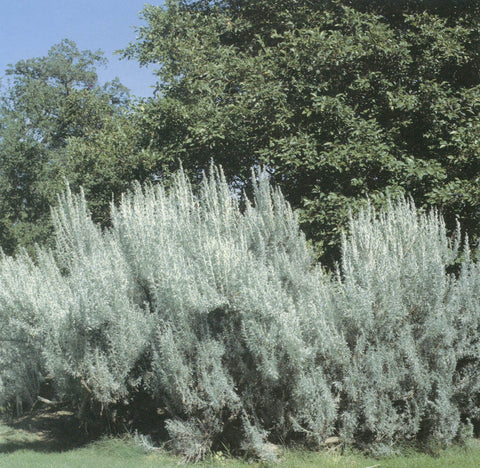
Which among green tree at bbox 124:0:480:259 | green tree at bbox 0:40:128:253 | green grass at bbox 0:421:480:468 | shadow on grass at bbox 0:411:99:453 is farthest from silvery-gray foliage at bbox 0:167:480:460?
green tree at bbox 0:40:128:253

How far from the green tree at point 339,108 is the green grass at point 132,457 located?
3.68 meters

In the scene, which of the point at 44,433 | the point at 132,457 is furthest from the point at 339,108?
the point at 44,433

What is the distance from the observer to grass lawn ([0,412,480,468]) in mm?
5688

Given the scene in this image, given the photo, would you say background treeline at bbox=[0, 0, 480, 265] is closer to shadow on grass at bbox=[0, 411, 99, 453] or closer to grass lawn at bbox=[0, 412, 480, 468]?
grass lawn at bbox=[0, 412, 480, 468]

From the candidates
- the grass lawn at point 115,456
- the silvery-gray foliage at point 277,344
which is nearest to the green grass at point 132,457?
the grass lawn at point 115,456

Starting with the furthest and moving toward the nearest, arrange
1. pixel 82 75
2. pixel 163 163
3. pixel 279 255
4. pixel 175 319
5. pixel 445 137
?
pixel 82 75 < pixel 163 163 < pixel 445 137 < pixel 279 255 < pixel 175 319

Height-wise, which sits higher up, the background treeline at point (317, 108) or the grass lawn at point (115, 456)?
the background treeline at point (317, 108)

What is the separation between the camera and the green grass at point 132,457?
223 inches

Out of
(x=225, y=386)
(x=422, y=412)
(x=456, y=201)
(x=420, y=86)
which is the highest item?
(x=420, y=86)

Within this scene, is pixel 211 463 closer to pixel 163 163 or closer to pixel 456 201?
pixel 456 201

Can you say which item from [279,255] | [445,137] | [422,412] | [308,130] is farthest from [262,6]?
[422,412]

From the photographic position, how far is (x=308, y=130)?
973 centimetres

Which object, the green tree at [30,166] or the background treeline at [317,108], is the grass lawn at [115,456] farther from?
the green tree at [30,166]

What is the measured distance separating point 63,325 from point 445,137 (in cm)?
662
